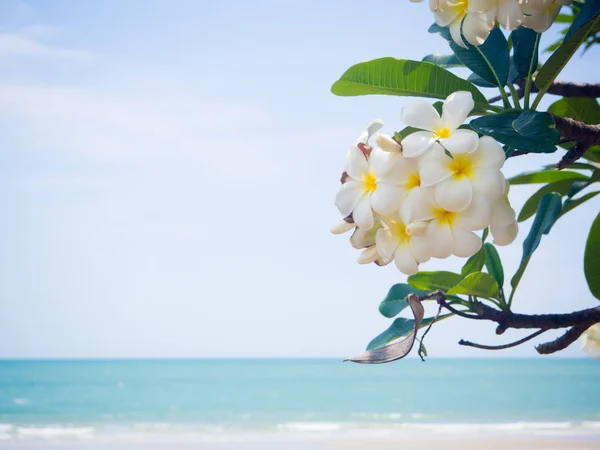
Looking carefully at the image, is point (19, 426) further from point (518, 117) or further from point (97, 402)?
point (518, 117)

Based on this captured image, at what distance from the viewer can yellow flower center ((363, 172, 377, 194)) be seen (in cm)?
47

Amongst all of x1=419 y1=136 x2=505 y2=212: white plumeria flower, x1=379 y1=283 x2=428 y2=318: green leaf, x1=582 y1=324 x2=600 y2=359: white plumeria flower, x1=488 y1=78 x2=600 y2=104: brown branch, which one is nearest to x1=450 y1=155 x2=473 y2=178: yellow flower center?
x1=419 y1=136 x2=505 y2=212: white plumeria flower

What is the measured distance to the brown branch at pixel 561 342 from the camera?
74 centimetres

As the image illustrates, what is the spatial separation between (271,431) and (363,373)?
16.8 metres

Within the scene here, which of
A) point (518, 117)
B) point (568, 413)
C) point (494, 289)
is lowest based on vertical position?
point (568, 413)

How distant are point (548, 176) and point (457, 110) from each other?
0.50 metres

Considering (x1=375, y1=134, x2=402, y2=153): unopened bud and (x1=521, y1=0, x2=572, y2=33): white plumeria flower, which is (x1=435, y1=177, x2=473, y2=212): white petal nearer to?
(x1=375, y1=134, x2=402, y2=153): unopened bud

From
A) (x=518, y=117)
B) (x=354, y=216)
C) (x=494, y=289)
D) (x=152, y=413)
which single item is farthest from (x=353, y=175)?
(x=152, y=413)

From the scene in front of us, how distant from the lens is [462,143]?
0.43 m

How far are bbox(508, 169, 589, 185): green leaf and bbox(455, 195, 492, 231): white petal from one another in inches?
20.4

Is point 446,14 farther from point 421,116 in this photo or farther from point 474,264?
point 474,264

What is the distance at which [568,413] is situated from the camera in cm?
1488

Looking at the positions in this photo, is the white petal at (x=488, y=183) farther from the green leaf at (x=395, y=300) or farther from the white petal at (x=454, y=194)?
the green leaf at (x=395, y=300)

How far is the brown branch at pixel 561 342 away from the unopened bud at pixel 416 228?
1.26ft
